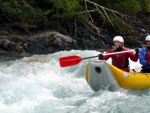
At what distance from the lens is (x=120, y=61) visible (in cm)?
675

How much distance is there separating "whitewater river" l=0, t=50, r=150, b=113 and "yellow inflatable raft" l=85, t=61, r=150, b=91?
0.12 metres

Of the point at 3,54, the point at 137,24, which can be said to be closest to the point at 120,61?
the point at 3,54

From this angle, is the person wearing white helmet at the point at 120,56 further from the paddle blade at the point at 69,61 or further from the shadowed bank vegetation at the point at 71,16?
the shadowed bank vegetation at the point at 71,16

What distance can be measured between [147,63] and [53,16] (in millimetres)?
7101

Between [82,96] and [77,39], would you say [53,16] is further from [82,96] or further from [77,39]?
[82,96]

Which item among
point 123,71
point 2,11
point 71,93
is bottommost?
point 71,93

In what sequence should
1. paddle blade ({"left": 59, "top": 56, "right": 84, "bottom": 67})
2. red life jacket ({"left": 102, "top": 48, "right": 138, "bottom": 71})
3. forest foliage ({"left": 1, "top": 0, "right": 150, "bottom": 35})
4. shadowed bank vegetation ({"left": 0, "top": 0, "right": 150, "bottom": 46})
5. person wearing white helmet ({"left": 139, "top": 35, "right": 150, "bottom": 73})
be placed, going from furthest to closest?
shadowed bank vegetation ({"left": 0, "top": 0, "right": 150, "bottom": 46}) → forest foliage ({"left": 1, "top": 0, "right": 150, "bottom": 35}) → paddle blade ({"left": 59, "top": 56, "right": 84, "bottom": 67}) → red life jacket ({"left": 102, "top": 48, "right": 138, "bottom": 71}) → person wearing white helmet ({"left": 139, "top": 35, "right": 150, "bottom": 73})

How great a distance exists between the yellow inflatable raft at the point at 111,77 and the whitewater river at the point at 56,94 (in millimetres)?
117

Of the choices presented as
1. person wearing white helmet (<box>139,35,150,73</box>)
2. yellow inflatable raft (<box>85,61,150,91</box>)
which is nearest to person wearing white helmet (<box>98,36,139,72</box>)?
person wearing white helmet (<box>139,35,150,73</box>)

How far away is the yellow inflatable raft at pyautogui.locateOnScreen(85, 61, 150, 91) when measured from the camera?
6230mm

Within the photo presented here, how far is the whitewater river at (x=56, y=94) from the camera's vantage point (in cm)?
545

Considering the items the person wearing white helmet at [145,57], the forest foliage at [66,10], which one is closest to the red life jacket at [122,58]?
the person wearing white helmet at [145,57]

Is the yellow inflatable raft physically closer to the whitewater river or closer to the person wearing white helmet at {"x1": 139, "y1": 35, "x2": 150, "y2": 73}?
the whitewater river

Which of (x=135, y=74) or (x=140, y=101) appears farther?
(x=135, y=74)
